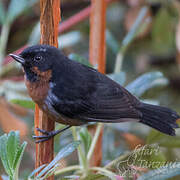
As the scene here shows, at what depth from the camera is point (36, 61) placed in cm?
232

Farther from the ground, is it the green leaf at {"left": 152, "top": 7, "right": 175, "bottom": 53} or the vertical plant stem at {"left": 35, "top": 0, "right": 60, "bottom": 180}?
the green leaf at {"left": 152, "top": 7, "right": 175, "bottom": 53}

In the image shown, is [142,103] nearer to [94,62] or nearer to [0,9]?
[94,62]

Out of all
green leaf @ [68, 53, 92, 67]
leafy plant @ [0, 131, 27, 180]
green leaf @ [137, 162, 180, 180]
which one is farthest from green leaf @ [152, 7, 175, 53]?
leafy plant @ [0, 131, 27, 180]

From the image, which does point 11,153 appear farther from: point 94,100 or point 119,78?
point 119,78

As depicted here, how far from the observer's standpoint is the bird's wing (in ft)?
7.59

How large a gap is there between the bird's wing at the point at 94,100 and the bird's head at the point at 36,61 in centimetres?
14

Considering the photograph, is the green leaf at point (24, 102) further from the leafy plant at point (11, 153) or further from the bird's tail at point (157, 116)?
the bird's tail at point (157, 116)

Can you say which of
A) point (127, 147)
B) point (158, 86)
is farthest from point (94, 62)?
point (127, 147)

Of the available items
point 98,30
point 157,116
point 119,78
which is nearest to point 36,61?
point 98,30

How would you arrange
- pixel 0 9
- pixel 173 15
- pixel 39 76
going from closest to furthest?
1. pixel 39 76
2. pixel 0 9
3. pixel 173 15

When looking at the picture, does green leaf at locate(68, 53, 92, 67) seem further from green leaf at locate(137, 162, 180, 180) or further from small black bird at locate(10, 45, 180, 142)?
green leaf at locate(137, 162, 180, 180)

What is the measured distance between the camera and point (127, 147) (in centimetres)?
304

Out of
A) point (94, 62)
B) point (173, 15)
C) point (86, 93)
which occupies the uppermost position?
point (173, 15)

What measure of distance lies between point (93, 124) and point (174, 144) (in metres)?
0.56
